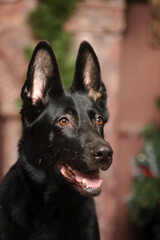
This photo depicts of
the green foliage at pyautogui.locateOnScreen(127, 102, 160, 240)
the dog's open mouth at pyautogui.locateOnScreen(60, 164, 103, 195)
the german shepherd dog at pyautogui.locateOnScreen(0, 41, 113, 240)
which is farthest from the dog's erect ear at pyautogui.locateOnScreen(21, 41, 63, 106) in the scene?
the green foliage at pyautogui.locateOnScreen(127, 102, 160, 240)

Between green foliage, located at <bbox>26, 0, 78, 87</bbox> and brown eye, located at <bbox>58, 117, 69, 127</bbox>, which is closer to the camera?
brown eye, located at <bbox>58, 117, 69, 127</bbox>

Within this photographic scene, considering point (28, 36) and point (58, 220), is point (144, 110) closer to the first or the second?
point (28, 36)

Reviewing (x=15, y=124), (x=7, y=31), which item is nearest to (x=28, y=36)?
(x=7, y=31)

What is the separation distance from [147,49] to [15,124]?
5.07ft

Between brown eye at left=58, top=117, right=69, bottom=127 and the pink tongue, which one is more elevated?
brown eye at left=58, top=117, right=69, bottom=127

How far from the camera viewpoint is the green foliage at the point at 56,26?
12.9ft

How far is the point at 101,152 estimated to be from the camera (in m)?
1.90

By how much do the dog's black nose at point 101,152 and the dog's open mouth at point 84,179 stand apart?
130 millimetres

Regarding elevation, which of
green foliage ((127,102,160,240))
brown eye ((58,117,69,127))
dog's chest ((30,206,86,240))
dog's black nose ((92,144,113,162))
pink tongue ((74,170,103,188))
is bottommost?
green foliage ((127,102,160,240))

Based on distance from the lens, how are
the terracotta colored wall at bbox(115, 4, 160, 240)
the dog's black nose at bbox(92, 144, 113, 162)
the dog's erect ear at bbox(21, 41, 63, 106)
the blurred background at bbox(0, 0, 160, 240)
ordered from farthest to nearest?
1. the terracotta colored wall at bbox(115, 4, 160, 240)
2. the blurred background at bbox(0, 0, 160, 240)
3. the dog's erect ear at bbox(21, 41, 63, 106)
4. the dog's black nose at bbox(92, 144, 113, 162)

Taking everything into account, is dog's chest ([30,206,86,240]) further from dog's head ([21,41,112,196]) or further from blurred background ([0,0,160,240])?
blurred background ([0,0,160,240])

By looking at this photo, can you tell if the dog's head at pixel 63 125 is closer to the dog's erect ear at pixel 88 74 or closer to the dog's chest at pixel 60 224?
the dog's erect ear at pixel 88 74

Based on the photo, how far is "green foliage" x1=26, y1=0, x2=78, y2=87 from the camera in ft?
12.9

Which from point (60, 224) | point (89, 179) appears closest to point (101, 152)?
point (89, 179)
